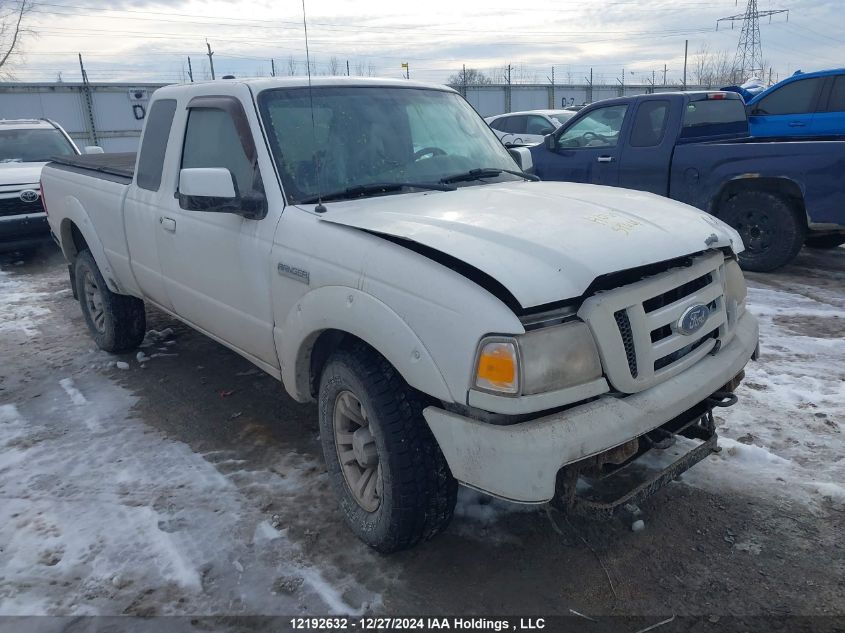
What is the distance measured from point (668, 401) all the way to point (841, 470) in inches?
61.2

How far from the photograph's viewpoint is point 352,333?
2645 millimetres

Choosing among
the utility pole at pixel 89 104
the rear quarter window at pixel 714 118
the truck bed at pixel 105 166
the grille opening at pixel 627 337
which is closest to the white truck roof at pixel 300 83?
the truck bed at pixel 105 166

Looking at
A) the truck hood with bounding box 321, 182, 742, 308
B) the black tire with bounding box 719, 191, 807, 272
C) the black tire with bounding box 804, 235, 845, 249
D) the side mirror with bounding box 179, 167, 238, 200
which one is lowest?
the black tire with bounding box 804, 235, 845, 249

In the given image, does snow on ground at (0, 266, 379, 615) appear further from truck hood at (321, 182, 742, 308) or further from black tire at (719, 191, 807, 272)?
black tire at (719, 191, 807, 272)

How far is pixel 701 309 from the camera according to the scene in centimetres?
264

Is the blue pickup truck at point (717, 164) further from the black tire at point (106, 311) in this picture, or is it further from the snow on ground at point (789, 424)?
the black tire at point (106, 311)

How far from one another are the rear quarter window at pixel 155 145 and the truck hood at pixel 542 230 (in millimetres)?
1731

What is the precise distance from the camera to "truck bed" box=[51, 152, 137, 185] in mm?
4863

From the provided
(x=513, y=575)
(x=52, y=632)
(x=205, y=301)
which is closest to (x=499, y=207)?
(x=513, y=575)

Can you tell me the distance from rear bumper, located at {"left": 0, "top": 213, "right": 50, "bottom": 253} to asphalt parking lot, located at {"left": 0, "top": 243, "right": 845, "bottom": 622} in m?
5.10

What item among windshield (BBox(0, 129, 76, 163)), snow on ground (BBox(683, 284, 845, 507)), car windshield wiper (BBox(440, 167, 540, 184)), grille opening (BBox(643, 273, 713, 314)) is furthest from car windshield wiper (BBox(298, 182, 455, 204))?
windshield (BBox(0, 129, 76, 163))

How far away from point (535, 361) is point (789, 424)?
2.39 m

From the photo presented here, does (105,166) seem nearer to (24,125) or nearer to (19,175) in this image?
(19,175)

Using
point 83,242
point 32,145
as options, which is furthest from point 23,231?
point 83,242
